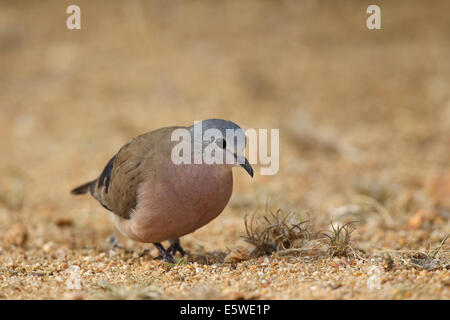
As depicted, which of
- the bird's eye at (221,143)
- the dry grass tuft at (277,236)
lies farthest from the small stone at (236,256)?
the bird's eye at (221,143)

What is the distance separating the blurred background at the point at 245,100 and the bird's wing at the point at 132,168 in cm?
91

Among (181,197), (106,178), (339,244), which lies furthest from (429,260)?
(106,178)

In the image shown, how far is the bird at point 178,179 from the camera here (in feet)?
11.8

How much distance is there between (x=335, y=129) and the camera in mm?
8570

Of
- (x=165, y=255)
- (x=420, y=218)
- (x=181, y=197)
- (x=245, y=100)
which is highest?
(x=245, y=100)

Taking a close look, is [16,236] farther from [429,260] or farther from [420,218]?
[420,218]

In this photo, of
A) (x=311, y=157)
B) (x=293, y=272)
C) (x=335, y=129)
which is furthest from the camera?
(x=335, y=129)

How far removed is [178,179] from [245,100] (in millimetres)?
6016

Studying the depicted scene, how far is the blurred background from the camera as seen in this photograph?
5863 millimetres

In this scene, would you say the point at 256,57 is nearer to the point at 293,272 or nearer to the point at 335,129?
the point at 335,129

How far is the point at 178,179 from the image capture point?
3.66m

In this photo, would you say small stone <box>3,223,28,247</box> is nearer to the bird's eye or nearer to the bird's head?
the bird's head
